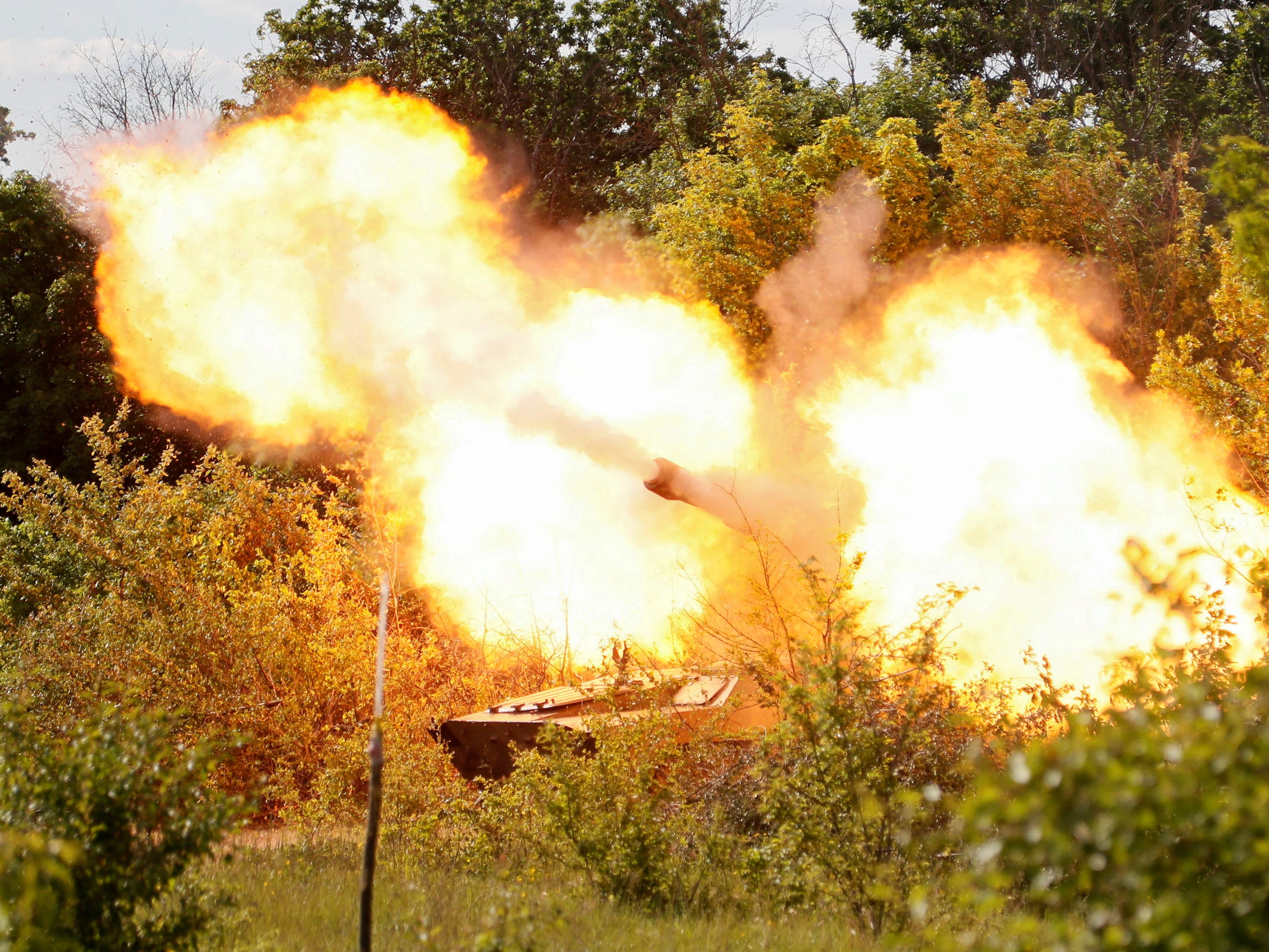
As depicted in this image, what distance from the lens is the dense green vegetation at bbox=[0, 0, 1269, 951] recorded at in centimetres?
413

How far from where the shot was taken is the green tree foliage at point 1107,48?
25953 mm

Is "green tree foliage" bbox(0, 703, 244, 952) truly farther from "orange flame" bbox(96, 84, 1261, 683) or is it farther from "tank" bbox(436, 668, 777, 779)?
"orange flame" bbox(96, 84, 1261, 683)

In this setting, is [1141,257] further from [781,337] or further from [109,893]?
[109,893]

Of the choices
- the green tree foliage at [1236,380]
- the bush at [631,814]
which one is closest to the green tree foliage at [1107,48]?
the green tree foliage at [1236,380]

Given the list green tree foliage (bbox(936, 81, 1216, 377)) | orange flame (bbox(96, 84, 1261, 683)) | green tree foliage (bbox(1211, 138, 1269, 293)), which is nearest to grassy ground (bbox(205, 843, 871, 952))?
green tree foliage (bbox(1211, 138, 1269, 293))

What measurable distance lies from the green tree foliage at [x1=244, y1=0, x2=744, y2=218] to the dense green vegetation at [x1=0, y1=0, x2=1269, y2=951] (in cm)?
10

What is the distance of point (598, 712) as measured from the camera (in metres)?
12.2

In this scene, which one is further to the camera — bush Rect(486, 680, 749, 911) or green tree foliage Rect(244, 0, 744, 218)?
green tree foliage Rect(244, 0, 744, 218)

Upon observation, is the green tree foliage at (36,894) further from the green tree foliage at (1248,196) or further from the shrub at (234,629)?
the shrub at (234,629)

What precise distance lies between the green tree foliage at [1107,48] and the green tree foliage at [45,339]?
18803mm

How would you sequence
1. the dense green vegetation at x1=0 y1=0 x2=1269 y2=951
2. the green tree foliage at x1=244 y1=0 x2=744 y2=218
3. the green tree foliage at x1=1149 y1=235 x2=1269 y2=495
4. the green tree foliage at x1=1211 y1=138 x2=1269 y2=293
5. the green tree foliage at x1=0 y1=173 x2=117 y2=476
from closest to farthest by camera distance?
the dense green vegetation at x1=0 y1=0 x2=1269 y2=951
the green tree foliage at x1=1211 y1=138 x2=1269 y2=293
the green tree foliage at x1=1149 y1=235 x2=1269 y2=495
the green tree foliage at x1=0 y1=173 x2=117 y2=476
the green tree foliage at x1=244 y1=0 x2=744 y2=218

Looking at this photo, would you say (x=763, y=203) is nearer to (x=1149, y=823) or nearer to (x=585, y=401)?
(x=585, y=401)

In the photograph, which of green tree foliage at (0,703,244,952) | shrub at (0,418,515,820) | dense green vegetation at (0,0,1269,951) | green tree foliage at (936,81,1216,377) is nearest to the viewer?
dense green vegetation at (0,0,1269,951)

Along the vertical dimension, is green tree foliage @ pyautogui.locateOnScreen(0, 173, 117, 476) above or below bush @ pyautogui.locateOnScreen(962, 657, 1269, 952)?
above
